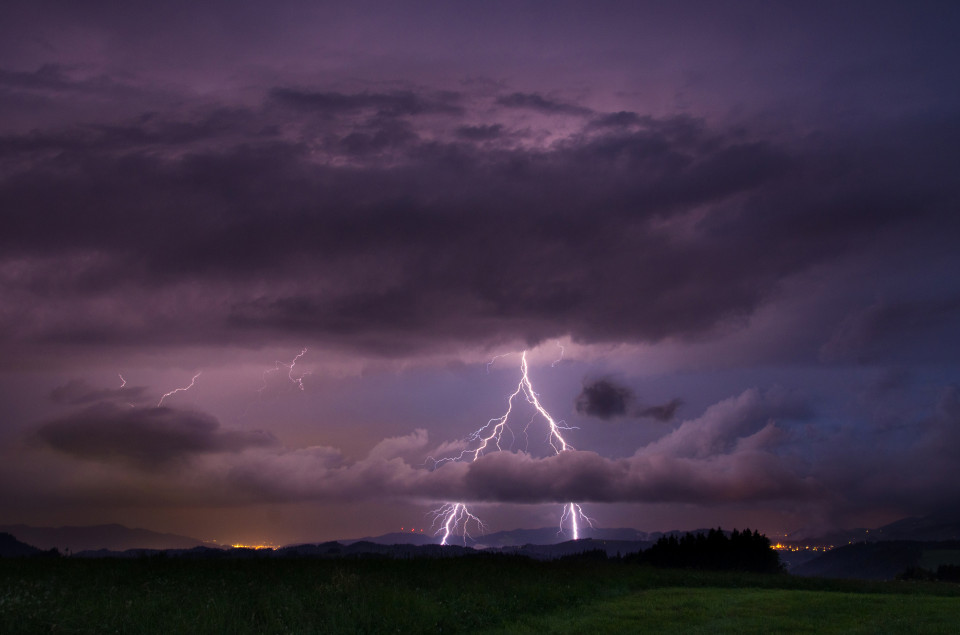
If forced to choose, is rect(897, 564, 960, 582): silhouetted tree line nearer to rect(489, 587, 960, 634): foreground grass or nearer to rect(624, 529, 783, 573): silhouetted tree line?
rect(624, 529, 783, 573): silhouetted tree line

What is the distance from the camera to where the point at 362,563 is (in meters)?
26.5

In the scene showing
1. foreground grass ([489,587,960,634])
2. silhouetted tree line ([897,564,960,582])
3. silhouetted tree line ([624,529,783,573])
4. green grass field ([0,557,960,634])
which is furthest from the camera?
silhouetted tree line ([897,564,960,582])

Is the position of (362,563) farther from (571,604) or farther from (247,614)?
(247,614)

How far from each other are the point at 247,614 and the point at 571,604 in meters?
10.3

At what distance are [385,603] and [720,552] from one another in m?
63.6

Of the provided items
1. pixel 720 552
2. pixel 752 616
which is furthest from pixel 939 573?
pixel 752 616

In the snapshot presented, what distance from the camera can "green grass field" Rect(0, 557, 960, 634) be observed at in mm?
15078

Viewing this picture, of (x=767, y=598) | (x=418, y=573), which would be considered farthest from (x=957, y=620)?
(x=418, y=573)

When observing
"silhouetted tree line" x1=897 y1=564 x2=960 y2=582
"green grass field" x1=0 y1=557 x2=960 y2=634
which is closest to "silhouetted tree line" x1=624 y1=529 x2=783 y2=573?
"silhouetted tree line" x1=897 y1=564 x2=960 y2=582

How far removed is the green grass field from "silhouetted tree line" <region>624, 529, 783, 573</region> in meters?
46.2

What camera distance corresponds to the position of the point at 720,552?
73750 mm

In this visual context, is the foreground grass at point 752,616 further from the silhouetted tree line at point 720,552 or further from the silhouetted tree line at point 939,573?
the silhouetted tree line at point 939,573

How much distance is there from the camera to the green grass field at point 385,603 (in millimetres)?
15078

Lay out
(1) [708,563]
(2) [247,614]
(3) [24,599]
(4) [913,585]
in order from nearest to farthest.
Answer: (3) [24,599] < (2) [247,614] < (4) [913,585] < (1) [708,563]
